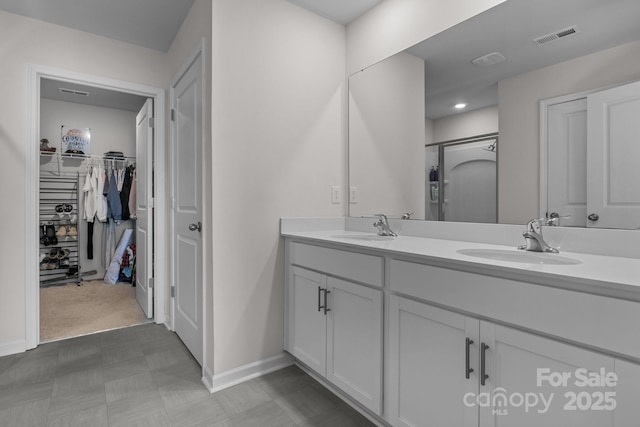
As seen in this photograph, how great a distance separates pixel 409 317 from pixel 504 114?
1.11 meters

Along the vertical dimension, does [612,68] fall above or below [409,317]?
above

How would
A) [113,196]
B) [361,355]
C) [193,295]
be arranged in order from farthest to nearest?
[113,196]
[193,295]
[361,355]

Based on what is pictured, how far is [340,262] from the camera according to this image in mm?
1654

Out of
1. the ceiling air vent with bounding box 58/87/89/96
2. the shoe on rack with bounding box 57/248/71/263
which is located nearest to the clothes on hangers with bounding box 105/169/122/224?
the shoe on rack with bounding box 57/248/71/263

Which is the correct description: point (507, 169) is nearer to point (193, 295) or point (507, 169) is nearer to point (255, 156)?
point (255, 156)

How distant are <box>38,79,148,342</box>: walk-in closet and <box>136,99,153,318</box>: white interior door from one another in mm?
950

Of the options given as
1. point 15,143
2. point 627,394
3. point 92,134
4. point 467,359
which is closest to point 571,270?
point 627,394

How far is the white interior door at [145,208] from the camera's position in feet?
9.19

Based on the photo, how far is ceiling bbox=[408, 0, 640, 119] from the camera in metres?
1.30

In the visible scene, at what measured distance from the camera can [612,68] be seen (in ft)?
4.22

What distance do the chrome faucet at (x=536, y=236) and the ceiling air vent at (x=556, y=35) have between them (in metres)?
0.79

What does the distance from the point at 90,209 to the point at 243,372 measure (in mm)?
3656

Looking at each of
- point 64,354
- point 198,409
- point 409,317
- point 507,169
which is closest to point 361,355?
point 409,317

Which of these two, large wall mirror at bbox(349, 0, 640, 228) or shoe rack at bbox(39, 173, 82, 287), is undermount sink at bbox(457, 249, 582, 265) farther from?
shoe rack at bbox(39, 173, 82, 287)
